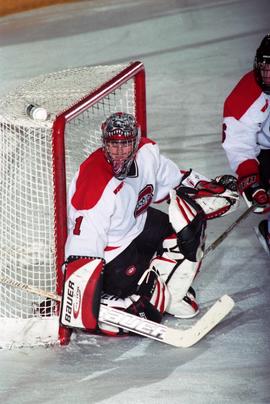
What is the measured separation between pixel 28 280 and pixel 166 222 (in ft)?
1.73

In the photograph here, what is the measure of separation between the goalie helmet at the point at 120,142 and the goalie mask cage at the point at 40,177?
5.0 inches

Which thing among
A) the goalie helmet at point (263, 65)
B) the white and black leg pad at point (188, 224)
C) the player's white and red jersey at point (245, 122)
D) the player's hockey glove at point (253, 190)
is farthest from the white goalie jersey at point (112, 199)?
the goalie helmet at point (263, 65)

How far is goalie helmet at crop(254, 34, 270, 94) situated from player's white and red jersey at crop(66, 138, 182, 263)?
1.83ft

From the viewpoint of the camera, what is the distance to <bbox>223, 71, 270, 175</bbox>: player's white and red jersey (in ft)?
13.0

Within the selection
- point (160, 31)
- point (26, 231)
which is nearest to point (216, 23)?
point (160, 31)

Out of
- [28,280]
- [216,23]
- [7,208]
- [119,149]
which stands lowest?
[216,23]

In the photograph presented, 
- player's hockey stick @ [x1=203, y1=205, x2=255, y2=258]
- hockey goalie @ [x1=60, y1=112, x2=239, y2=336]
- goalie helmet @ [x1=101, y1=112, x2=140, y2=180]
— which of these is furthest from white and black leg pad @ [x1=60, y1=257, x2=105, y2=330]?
player's hockey stick @ [x1=203, y1=205, x2=255, y2=258]

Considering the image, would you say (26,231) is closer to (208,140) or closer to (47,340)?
(47,340)

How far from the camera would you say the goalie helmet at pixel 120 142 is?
10.7ft

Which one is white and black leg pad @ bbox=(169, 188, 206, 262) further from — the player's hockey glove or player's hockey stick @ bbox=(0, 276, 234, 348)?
the player's hockey glove

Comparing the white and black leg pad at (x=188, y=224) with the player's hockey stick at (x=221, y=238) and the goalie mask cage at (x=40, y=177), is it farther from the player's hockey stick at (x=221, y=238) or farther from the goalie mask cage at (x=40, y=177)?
the goalie mask cage at (x=40, y=177)

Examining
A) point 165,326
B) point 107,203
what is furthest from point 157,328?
point 107,203

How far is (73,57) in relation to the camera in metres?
6.76

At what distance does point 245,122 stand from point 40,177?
78 cm
